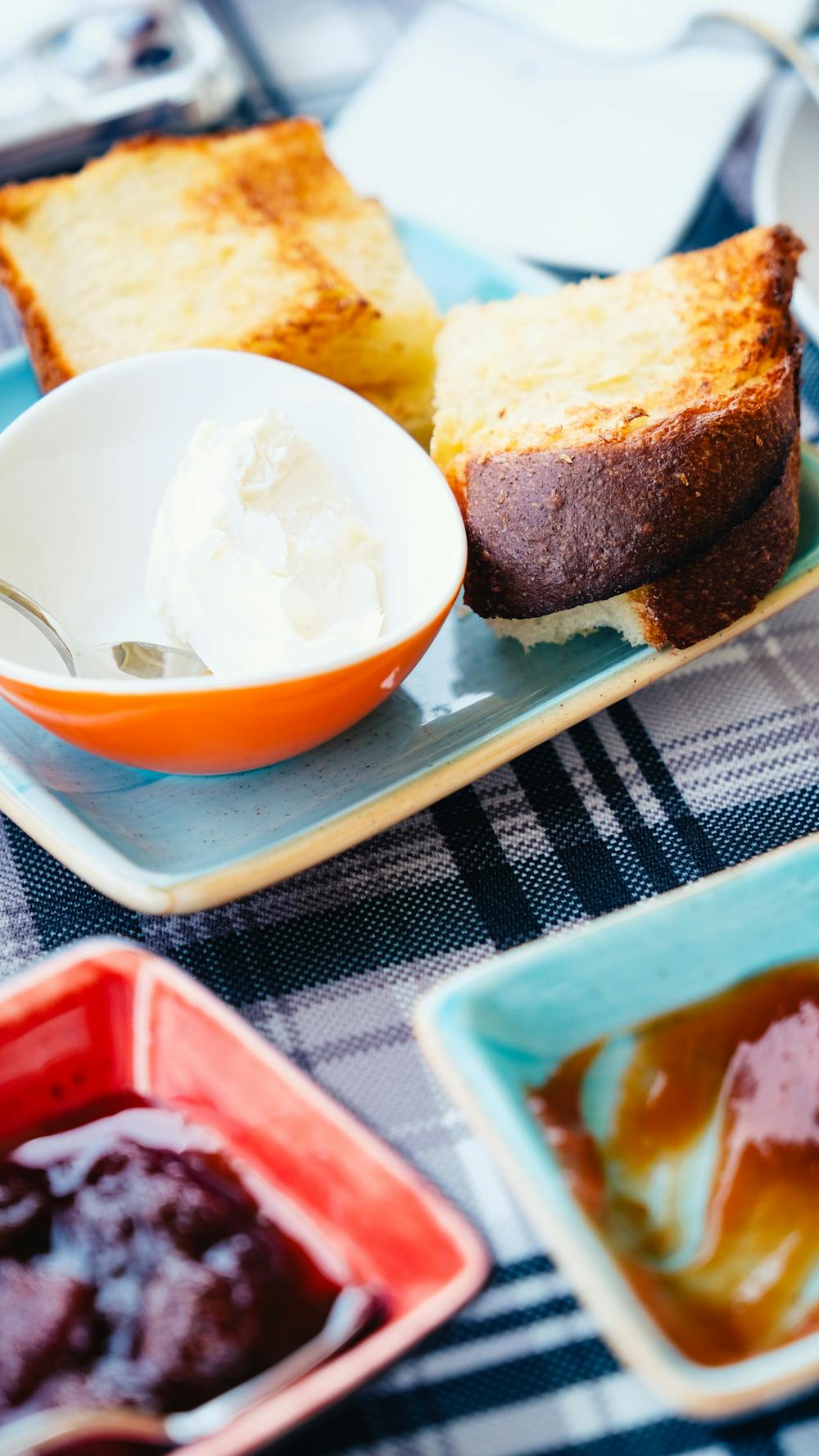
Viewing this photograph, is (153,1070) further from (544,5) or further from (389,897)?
(544,5)

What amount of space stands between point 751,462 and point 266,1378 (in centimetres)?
108

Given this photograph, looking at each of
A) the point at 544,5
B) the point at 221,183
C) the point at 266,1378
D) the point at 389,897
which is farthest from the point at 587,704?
the point at 544,5

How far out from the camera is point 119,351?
1.73 metres

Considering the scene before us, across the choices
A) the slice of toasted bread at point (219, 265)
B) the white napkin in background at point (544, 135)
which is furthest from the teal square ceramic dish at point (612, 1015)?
the white napkin in background at point (544, 135)

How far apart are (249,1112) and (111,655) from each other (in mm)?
606

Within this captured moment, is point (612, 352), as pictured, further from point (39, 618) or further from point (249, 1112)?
point (249, 1112)

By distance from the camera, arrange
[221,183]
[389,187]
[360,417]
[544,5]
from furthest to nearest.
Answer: [544,5] → [389,187] → [221,183] → [360,417]

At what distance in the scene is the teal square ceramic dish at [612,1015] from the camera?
0.88m

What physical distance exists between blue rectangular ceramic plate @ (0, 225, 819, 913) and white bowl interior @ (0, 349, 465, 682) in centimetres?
13

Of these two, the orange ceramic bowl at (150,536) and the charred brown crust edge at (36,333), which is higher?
the charred brown crust edge at (36,333)

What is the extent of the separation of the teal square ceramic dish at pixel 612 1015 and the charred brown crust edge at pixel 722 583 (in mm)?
359

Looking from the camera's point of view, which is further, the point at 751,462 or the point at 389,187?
the point at 389,187

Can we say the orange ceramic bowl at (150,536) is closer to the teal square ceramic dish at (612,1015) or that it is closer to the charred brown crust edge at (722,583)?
the charred brown crust edge at (722,583)

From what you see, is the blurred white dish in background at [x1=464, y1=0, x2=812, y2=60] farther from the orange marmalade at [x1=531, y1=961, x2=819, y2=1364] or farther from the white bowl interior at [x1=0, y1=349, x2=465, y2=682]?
the orange marmalade at [x1=531, y1=961, x2=819, y2=1364]
